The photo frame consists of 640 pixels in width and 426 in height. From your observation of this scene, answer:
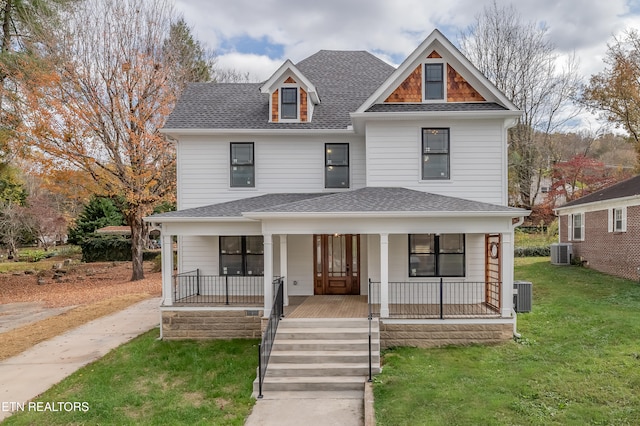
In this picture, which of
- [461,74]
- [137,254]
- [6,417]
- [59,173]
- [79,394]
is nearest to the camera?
[6,417]

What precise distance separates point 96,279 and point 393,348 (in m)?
20.6

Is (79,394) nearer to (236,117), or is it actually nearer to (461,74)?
(236,117)

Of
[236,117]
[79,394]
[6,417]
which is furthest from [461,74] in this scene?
[6,417]

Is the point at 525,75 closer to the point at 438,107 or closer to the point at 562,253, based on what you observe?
the point at 562,253

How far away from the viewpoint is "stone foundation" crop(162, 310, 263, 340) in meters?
10.5

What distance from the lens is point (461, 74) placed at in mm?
11398

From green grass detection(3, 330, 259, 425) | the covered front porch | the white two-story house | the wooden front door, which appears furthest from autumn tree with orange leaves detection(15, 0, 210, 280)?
green grass detection(3, 330, 259, 425)

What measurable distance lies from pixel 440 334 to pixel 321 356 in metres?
3.15

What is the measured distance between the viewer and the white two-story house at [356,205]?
9.65 m

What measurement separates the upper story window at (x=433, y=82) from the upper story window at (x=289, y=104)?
4286mm

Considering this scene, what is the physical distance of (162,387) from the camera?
25.1ft

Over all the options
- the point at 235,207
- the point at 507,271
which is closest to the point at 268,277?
the point at 235,207

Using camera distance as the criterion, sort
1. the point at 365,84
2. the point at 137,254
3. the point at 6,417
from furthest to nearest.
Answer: the point at 137,254 → the point at 365,84 → the point at 6,417

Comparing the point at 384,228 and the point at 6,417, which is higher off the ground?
the point at 384,228
